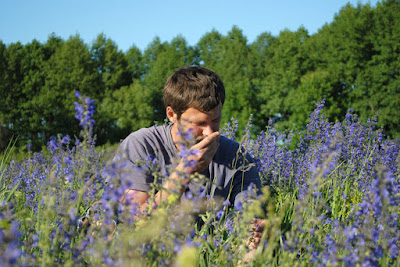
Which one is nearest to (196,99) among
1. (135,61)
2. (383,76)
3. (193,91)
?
(193,91)

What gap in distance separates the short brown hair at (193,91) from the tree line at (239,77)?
16246 millimetres

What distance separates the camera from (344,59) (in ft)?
75.0

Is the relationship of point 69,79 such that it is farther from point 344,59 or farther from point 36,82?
point 344,59

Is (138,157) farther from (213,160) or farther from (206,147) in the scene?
(213,160)

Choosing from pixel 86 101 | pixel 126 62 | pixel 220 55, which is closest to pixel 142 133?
pixel 86 101

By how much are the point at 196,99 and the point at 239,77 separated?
25.6 m

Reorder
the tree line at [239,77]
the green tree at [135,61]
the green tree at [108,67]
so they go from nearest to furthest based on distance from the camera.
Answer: the tree line at [239,77] < the green tree at [108,67] < the green tree at [135,61]

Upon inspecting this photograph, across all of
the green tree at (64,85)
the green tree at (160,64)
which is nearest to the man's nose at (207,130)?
the green tree at (64,85)

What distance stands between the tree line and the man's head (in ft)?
53.4

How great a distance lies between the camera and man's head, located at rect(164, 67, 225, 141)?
9.64 feet

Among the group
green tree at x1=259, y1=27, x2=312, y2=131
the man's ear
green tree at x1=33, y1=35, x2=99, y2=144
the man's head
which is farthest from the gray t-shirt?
green tree at x1=33, y1=35, x2=99, y2=144

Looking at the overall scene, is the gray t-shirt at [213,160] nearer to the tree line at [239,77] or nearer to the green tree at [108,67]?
the tree line at [239,77]

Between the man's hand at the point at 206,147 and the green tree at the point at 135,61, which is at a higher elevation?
the green tree at the point at 135,61

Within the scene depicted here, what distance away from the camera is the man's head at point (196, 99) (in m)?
2.94
